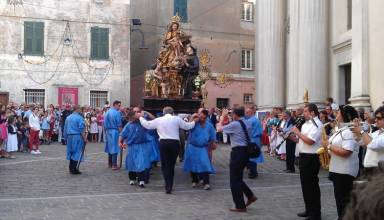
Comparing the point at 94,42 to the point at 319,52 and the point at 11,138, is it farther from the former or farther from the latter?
the point at 319,52

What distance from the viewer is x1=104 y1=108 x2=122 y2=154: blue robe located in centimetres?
1548

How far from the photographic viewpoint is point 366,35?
56.8ft

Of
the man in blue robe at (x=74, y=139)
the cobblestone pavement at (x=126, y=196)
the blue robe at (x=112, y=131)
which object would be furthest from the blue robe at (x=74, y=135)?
the blue robe at (x=112, y=131)

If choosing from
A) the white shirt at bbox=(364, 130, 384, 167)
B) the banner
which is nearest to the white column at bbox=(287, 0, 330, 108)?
the white shirt at bbox=(364, 130, 384, 167)

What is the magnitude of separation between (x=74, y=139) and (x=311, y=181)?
7877mm

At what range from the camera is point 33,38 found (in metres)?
34.3

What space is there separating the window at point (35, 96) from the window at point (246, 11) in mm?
16144

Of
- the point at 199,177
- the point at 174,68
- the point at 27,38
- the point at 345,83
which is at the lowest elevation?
the point at 199,177

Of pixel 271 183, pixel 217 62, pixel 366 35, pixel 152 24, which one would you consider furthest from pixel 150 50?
pixel 271 183

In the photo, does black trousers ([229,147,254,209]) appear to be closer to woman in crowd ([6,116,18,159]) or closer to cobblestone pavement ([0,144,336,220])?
cobblestone pavement ([0,144,336,220])

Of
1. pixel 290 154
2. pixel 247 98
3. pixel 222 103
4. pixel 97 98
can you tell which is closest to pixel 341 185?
pixel 290 154

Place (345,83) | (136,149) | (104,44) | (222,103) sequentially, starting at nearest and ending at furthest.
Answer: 1. (136,149)
2. (345,83)
3. (104,44)
4. (222,103)

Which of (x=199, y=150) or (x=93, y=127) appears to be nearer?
(x=199, y=150)

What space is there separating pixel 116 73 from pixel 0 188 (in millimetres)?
24992
